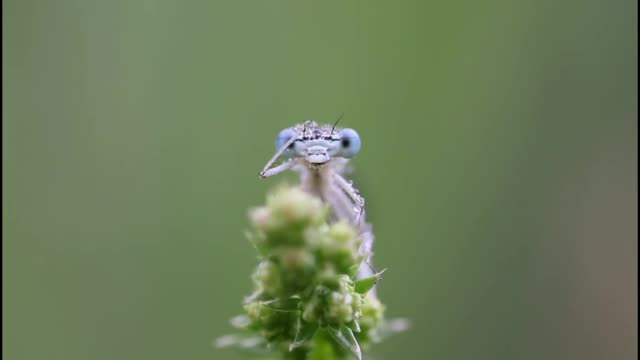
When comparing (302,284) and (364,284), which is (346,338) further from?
(302,284)

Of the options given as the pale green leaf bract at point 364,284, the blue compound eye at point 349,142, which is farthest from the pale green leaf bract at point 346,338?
the blue compound eye at point 349,142

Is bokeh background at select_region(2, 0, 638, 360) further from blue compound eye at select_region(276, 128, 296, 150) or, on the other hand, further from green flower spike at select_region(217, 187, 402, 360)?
green flower spike at select_region(217, 187, 402, 360)

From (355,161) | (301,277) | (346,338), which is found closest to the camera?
(301,277)

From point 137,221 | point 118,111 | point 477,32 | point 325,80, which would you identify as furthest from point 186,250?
point 477,32

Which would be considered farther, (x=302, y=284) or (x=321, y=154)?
(x=321, y=154)

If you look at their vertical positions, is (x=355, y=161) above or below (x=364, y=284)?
above

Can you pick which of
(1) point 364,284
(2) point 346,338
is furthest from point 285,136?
(2) point 346,338

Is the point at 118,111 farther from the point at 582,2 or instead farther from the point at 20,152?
the point at 582,2
